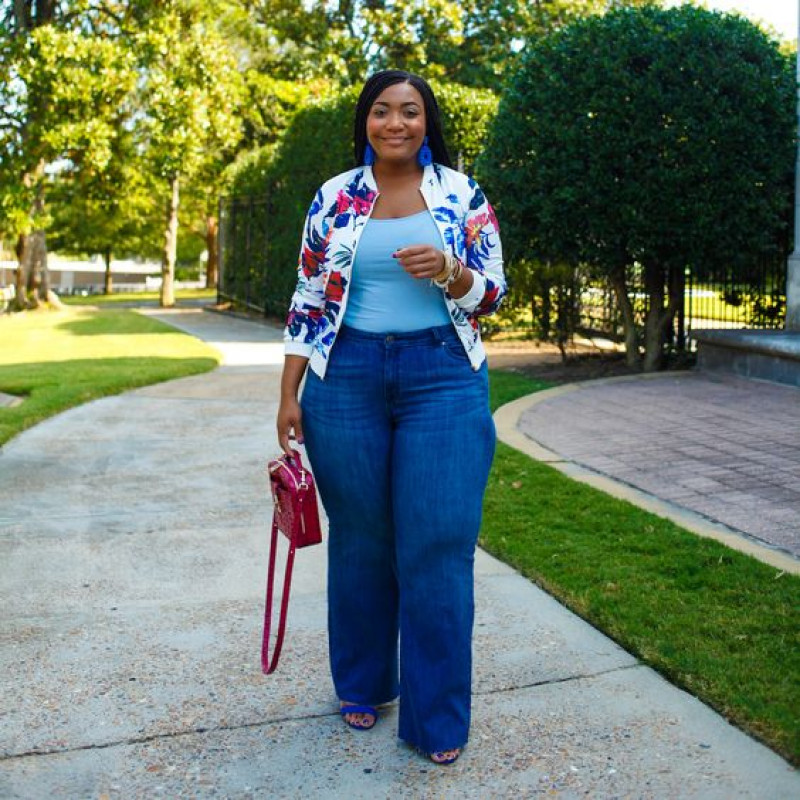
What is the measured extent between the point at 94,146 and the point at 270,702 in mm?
20558

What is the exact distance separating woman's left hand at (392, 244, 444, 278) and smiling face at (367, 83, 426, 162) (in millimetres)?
377

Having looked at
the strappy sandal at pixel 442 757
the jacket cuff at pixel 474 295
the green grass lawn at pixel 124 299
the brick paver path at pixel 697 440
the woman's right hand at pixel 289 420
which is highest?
the green grass lawn at pixel 124 299

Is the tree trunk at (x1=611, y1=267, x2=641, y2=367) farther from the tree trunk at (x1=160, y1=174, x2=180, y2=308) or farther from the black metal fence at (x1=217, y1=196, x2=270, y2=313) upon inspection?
the tree trunk at (x1=160, y1=174, x2=180, y2=308)

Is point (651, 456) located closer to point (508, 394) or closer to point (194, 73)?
point (508, 394)

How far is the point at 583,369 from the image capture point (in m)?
12.4

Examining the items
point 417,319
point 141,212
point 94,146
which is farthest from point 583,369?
point 141,212

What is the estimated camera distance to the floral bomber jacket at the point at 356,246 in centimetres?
316

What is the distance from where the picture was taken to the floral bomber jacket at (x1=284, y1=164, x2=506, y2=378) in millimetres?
3156

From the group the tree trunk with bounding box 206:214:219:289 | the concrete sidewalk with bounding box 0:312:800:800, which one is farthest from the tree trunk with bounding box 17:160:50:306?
the concrete sidewalk with bounding box 0:312:800:800

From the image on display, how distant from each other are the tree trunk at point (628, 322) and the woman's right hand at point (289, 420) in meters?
8.83

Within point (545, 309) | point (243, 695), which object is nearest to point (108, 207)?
point (545, 309)

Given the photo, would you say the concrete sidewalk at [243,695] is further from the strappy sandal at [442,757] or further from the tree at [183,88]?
the tree at [183,88]

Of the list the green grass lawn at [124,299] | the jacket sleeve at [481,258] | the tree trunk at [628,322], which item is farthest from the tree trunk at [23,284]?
the jacket sleeve at [481,258]

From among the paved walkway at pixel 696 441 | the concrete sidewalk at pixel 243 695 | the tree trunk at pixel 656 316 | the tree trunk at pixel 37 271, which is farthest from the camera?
the tree trunk at pixel 37 271
